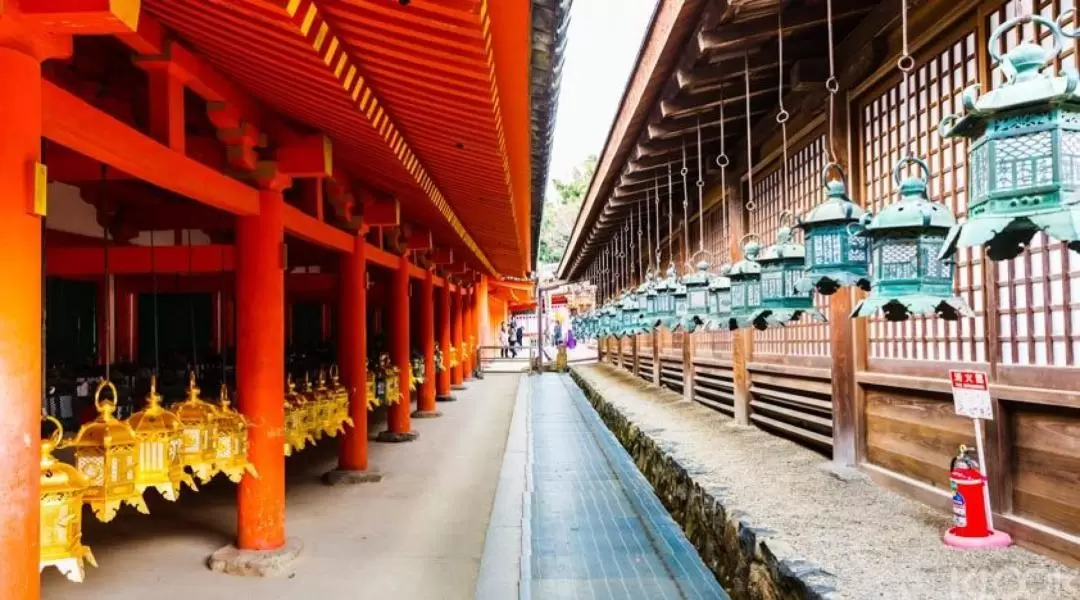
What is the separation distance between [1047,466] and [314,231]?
18.8 ft

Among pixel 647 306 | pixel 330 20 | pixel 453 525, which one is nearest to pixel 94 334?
pixel 453 525

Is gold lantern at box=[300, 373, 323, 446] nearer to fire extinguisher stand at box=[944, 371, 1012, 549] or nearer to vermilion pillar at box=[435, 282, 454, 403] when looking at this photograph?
fire extinguisher stand at box=[944, 371, 1012, 549]

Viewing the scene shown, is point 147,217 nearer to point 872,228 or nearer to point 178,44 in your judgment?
point 178,44

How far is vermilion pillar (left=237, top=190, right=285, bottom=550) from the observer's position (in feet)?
18.4

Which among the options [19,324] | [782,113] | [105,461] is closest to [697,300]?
[782,113]

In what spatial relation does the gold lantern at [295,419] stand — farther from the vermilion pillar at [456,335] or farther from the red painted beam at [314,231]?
the vermilion pillar at [456,335]

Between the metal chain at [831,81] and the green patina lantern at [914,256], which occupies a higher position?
the metal chain at [831,81]

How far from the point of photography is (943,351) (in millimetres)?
4547

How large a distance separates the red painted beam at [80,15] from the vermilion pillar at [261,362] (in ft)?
10.0

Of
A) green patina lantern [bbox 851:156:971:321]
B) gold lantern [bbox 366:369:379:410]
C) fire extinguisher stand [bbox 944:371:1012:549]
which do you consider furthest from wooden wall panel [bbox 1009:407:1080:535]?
gold lantern [bbox 366:369:379:410]

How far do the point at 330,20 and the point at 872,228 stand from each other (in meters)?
2.40

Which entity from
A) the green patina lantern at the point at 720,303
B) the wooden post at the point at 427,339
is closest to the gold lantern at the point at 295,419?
the green patina lantern at the point at 720,303

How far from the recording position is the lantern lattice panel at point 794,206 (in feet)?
21.5

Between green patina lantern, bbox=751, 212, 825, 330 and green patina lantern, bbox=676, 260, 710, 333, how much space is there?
4.54 ft
